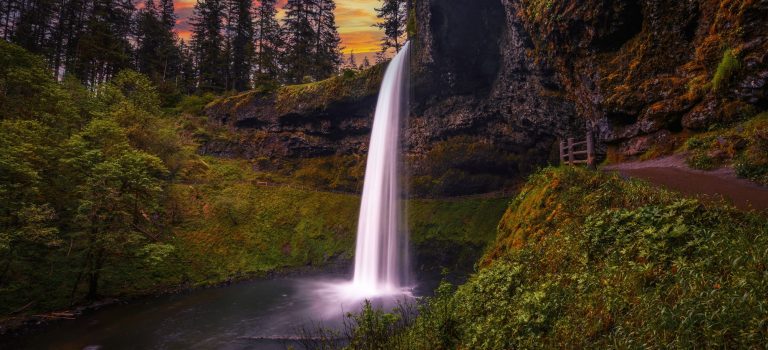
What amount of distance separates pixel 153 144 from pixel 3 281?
12.4 metres

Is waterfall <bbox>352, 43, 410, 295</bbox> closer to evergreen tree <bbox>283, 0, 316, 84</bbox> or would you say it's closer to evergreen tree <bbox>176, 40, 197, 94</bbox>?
evergreen tree <bbox>283, 0, 316, 84</bbox>

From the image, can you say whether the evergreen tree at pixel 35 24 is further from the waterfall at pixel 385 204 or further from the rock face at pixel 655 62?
the rock face at pixel 655 62

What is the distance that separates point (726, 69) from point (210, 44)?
57.6 meters

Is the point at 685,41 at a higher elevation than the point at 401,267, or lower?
higher

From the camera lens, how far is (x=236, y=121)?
44531 millimetres

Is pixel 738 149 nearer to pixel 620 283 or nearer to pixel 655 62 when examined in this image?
pixel 655 62

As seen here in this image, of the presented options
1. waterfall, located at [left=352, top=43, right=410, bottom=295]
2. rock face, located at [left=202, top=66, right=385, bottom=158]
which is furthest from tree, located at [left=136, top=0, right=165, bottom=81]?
waterfall, located at [left=352, top=43, right=410, bottom=295]

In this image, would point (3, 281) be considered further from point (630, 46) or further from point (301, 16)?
point (301, 16)

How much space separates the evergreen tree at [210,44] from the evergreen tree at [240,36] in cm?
167

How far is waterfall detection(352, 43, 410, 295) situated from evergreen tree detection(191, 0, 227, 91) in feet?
106

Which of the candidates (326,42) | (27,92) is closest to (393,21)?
(326,42)

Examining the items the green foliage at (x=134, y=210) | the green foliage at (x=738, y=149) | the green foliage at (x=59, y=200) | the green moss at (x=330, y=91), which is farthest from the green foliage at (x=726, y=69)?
the green moss at (x=330, y=91)

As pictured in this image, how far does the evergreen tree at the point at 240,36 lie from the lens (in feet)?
179

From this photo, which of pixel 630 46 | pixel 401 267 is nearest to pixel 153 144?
pixel 401 267
